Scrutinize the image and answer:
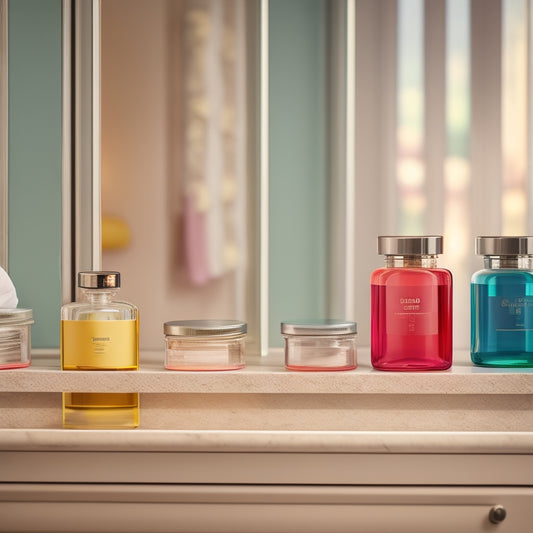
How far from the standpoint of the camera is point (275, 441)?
79 centimetres

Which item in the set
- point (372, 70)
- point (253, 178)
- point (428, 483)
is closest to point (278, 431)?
point (428, 483)

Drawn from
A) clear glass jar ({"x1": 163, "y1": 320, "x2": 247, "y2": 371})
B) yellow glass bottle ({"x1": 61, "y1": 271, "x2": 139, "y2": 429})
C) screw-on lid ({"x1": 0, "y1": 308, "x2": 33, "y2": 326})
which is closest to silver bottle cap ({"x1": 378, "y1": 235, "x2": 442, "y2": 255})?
clear glass jar ({"x1": 163, "y1": 320, "x2": 247, "y2": 371})

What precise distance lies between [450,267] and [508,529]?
0.37 metres

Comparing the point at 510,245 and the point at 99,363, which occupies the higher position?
the point at 510,245

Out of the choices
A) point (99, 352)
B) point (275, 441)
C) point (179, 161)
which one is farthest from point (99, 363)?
point (179, 161)

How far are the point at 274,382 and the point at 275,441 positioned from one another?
65 mm

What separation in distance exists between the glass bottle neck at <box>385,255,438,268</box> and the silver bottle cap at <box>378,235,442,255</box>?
0.04 feet

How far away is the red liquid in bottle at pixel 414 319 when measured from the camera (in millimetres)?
820

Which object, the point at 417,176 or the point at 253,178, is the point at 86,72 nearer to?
the point at 253,178

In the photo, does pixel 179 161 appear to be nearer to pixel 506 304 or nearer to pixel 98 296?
pixel 98 296

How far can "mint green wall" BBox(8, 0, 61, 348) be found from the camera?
100 centimetres

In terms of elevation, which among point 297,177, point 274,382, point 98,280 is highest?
point 297,177

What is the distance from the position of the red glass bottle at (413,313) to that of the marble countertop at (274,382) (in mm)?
26

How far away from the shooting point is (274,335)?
3.36 ft
